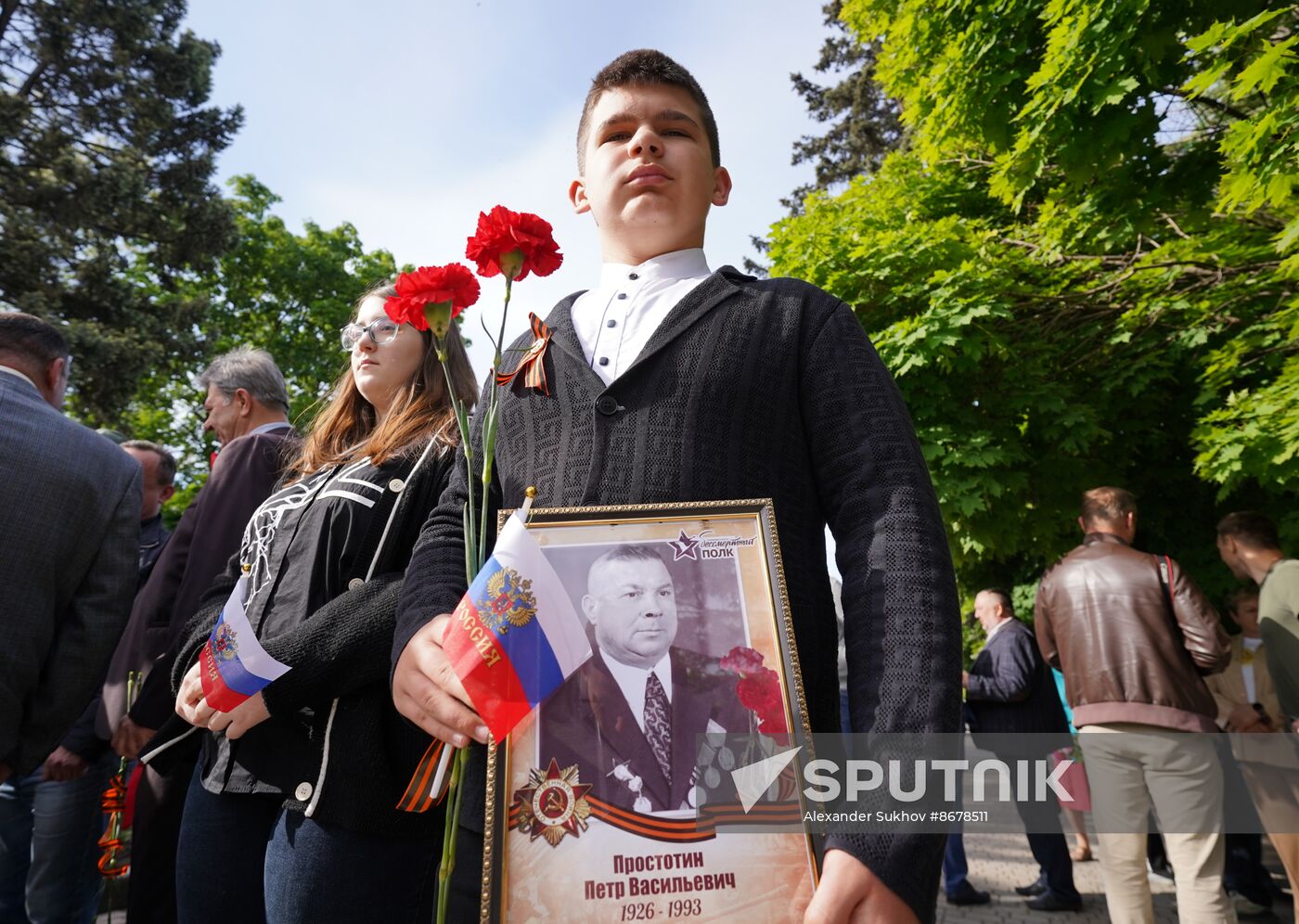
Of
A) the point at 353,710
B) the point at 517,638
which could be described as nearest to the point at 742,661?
the point at 517,638

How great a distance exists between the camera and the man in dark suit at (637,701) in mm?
1094

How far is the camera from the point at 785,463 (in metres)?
1.41

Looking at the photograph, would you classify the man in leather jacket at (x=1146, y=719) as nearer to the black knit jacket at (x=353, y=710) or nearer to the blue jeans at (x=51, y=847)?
the black knit jacket at (x=353, y=710)

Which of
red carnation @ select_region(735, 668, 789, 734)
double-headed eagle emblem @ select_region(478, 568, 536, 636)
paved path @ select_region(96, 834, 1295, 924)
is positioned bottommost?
paved path @ select_region(96, 834, 1295, 924)

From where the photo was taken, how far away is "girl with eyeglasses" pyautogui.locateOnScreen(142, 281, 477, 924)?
178cm

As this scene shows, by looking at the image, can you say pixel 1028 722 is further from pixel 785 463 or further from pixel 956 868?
pixel 785 463

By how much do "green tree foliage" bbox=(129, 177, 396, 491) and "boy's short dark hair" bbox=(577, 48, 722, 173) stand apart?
2182 centimetres

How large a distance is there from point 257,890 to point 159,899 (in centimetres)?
112

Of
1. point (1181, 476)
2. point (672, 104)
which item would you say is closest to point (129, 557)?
point (672, 104)

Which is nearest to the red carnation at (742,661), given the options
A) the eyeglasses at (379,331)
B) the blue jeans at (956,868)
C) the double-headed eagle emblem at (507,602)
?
the double-headed eagle emblem at (507,602)

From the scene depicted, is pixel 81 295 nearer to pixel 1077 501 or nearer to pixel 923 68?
pixel 923 68

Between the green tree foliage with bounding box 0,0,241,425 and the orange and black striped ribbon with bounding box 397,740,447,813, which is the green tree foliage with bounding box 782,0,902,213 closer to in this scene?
the green tree foliage with bounding box 0,0,241,425

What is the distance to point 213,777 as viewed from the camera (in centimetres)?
202

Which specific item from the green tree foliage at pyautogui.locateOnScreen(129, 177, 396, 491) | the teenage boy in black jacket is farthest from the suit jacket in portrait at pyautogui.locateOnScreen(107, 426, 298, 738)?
the green tree foliage at pyautogui.locateOnScreen(129, 177, 396, 491)
